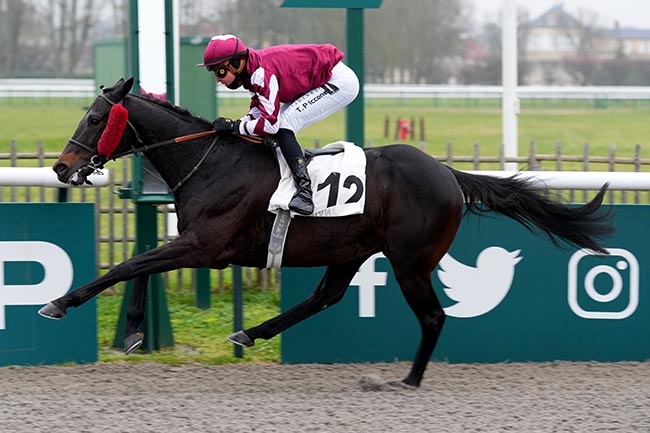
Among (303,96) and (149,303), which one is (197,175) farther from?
(149,303)

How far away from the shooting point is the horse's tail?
5988 mm

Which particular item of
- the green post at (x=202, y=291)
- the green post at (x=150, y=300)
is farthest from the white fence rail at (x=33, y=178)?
the green post at (x=202, y=291)

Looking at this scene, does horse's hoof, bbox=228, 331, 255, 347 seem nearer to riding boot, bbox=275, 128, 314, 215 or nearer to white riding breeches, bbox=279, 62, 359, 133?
riding boot, bbox=275, 128, 314, 215

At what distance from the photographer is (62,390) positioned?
18.2ft

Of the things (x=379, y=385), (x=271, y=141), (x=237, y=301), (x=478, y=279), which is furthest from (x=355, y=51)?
(x=379, y=385)

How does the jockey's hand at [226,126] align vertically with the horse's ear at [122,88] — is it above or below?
below

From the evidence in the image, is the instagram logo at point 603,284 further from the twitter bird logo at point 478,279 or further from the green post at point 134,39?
the green post at point 134,39

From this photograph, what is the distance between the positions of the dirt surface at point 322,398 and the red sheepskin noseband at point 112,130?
4.37 ft

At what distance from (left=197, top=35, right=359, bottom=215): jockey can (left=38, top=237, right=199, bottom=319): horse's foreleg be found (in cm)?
64

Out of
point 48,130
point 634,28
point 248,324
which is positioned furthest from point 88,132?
point 634,28

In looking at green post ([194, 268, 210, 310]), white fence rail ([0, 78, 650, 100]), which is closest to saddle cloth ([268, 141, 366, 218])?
green post ([194, 268, 210, 310])

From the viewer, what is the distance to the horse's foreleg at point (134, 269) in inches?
213

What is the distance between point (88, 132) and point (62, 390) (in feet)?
4.68

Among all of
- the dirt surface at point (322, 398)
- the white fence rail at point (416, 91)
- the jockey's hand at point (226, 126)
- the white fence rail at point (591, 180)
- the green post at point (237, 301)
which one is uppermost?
the white fence rail at point (416, 91)
